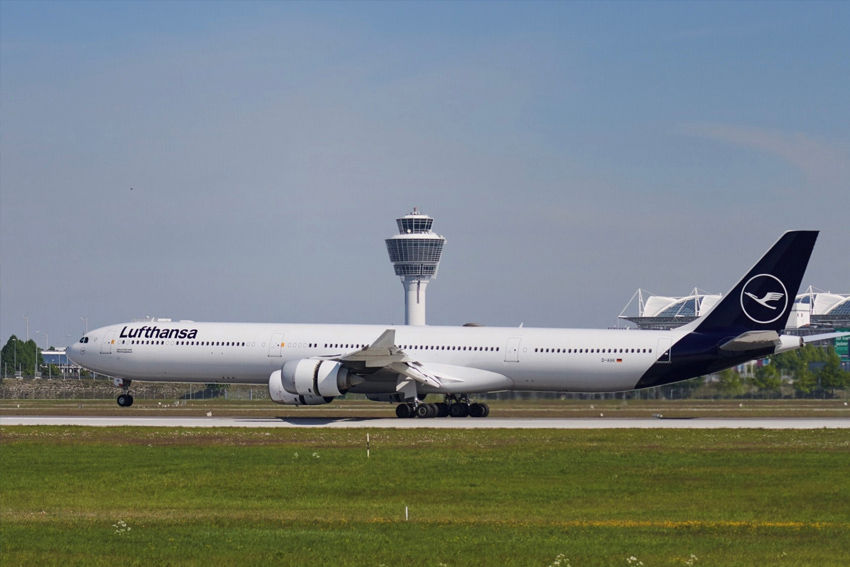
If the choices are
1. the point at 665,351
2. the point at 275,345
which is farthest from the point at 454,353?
the point at 665,351

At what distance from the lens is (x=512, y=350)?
5634cm

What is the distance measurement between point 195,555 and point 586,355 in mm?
38615

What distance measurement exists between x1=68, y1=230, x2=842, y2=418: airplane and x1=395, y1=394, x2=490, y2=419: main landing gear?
56mm

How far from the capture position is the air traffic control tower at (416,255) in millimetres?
192125

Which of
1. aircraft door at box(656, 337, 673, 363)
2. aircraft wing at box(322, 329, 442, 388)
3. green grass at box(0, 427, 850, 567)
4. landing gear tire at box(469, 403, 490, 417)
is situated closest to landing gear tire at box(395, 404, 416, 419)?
aircraft wing at box(322, 329, 442, 388)

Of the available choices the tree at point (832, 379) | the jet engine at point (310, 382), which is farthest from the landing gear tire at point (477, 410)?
the tree at point (832, 379)

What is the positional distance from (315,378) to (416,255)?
460 feet

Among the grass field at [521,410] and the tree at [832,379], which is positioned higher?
the tree at [832,379]

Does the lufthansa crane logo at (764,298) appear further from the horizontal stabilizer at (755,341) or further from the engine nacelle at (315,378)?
the engine nacelle at (315,378)

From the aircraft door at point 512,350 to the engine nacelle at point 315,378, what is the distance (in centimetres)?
823

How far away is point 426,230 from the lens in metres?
194

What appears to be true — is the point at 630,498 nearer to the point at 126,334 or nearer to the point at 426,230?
the point at 126,334

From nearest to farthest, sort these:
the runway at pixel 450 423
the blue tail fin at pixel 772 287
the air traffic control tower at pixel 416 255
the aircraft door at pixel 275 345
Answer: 1. the runway at pixel 450 423
2. the blue tail fin at pixel 772 287
3. the aircraft door at pixel 275 345
4. the air traffic control tower at pixel 416 255

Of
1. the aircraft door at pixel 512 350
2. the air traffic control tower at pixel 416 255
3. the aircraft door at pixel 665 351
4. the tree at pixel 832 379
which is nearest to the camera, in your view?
the aircraft door at pixel 665 351
